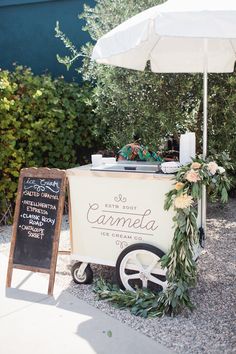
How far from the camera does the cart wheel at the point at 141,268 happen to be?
3.49 m

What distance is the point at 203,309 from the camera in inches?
134

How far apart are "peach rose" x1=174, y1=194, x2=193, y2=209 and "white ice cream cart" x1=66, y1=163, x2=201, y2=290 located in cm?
20

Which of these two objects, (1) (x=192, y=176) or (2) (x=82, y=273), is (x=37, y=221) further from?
(1) (x=192, y=176)

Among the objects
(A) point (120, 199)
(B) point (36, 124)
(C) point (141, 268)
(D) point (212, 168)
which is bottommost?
(C) point (141, 268)

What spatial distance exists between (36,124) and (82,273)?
2.39 metres

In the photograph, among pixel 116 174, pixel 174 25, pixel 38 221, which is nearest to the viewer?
pixel 174 25

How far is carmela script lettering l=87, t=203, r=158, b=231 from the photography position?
3.51 metres

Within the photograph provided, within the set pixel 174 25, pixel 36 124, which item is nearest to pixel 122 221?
pixel 174 25

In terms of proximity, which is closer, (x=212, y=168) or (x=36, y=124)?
(x=212, y=168)

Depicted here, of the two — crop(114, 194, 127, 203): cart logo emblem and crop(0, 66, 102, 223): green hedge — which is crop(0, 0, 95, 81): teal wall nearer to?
crop(0, 66, 102, 223): green hedge

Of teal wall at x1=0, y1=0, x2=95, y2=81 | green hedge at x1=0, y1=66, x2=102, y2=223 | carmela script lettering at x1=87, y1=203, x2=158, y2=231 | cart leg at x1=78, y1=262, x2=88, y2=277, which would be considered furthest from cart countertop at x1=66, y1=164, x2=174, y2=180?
teal wall at x1=0, y1=0, x2=95, y2=81

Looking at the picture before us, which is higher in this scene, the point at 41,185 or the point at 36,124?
the point at 36,124

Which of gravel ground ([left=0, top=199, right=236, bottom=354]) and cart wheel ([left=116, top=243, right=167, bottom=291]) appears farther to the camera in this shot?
cart wheel ([left=116, top=243, right=167, bottom=291])

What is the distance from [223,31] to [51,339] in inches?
93.6
